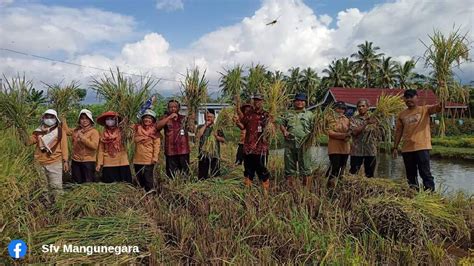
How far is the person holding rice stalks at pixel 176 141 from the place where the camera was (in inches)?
191

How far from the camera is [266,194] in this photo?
422 cm

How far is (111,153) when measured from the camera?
4.62m

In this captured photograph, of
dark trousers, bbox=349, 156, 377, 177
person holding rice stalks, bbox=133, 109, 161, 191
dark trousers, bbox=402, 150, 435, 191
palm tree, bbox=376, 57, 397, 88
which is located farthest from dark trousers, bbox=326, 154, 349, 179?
palm tree, bbox=376, 57, 397, 88

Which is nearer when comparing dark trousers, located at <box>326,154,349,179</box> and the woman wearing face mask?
the woman wearing face mask

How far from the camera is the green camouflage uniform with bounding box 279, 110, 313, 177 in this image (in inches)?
184

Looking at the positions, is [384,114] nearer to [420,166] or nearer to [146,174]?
[420,166]

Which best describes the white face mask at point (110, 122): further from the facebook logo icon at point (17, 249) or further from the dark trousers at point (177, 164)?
the facebook logo icon at point (17, 249)

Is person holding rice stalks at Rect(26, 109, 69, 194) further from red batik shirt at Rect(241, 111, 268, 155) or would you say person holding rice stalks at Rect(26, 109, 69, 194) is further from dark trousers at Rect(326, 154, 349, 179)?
dark trousers at Rect(326, 154, 349, 179)

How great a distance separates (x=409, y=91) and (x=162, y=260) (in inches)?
125

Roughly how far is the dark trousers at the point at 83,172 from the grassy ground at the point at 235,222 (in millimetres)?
380

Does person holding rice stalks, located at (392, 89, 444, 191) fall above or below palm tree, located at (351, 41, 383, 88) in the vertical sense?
below

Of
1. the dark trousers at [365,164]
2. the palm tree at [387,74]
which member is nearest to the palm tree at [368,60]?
the palm tree at [387,74]

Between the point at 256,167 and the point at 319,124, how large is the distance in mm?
879

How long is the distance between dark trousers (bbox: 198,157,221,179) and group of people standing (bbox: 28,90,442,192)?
0.40 ft
